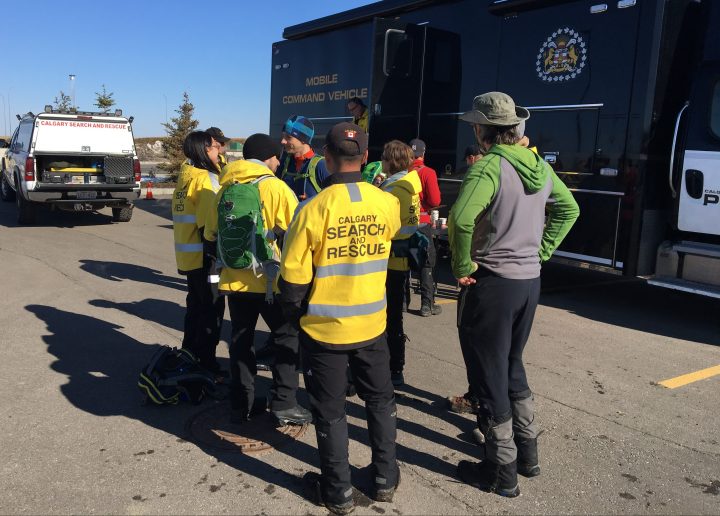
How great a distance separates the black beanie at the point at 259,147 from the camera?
3992mm

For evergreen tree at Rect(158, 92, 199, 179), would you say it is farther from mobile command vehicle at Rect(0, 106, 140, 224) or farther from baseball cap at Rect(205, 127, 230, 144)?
baseball cap at Rect(205, 127, 230, 144)

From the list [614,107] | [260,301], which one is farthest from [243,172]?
[614,107]

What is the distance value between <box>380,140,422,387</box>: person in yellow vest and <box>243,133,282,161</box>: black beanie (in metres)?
0.98

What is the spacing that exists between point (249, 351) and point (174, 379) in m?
0.70

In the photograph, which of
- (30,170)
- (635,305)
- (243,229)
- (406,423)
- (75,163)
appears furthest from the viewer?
(75,163)

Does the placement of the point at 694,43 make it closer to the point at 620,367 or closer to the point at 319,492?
the point at 620,367

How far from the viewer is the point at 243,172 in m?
3.86

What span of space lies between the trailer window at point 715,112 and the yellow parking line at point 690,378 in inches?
93.9

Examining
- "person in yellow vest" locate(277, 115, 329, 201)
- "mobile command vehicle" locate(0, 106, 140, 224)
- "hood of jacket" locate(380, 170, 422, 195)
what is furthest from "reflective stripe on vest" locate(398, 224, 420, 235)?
"mobile command vehicle" locate(0, 106, 140, 224)

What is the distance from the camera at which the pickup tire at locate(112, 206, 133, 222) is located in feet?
45.3

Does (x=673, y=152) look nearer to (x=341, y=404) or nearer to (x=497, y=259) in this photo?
(x=497, y=259)

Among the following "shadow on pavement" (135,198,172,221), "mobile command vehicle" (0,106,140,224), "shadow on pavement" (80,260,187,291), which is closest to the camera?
"shadow on pavement" (80,260,187,291)

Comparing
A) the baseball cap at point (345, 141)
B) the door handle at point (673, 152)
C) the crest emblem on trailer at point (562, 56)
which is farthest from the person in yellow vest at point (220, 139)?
the door handle at point (673, 152)

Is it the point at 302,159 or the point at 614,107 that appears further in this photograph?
the point at 614,107
